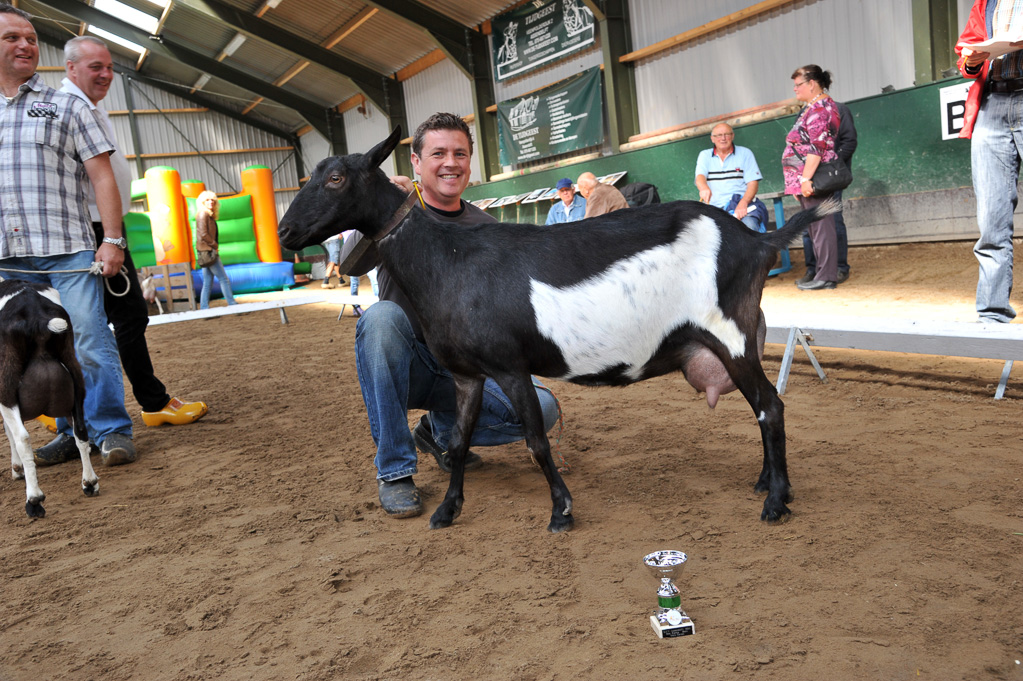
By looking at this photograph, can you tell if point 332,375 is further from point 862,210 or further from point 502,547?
point 862,210

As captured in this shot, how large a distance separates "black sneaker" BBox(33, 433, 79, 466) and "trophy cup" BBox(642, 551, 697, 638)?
3.29 meters

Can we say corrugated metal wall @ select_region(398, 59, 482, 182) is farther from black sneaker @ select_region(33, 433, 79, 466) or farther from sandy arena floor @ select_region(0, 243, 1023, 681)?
sandy arena floor @ select_region(0, 243, 1023, 681)

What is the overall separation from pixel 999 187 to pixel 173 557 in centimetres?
415

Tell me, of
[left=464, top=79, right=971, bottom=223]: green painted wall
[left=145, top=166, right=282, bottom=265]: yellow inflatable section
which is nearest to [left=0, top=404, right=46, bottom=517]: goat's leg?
[left=464, top=79, right=971, bottom=223]: green painted wall

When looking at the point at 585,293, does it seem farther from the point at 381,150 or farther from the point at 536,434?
the point at 381,150

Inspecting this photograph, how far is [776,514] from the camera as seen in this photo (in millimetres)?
2318

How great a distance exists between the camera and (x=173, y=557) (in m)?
2.47

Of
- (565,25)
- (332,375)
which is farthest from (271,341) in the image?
(565,25)

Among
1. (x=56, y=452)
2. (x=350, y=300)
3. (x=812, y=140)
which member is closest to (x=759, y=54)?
(x=812, y=140)

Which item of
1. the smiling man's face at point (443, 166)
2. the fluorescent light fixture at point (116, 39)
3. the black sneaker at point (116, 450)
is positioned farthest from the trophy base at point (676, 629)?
the fluorescent light fixture at point (116, 39)

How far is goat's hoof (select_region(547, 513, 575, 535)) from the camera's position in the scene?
241cm

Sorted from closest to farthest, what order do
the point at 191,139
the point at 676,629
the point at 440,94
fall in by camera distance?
the point at 676,629 → the point at 440,94 → the point at 191,139

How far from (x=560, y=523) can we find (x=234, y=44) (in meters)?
19.9

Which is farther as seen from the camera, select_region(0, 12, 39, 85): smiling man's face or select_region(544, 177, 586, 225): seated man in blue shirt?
select_region(544, 177, 586, 225): seated man in blue shirt
